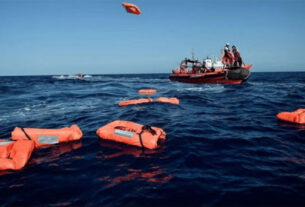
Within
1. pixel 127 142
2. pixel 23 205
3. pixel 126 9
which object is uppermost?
pixel 126 9

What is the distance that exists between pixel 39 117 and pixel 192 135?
7949 mm

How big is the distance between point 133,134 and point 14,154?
2925 mm

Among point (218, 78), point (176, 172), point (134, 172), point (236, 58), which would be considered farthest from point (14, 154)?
point (218, 78)

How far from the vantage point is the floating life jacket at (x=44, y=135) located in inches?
211

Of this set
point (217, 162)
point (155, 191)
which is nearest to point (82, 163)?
point (155, 191)

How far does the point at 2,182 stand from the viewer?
12.7 ft

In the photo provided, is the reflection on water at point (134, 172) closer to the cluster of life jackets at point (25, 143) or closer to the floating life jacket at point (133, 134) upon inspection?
the floating life jacket at point (133, 134)

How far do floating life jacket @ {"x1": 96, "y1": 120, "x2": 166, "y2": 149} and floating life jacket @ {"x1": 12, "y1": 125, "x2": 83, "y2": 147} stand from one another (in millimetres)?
928

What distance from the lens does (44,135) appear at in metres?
5.50

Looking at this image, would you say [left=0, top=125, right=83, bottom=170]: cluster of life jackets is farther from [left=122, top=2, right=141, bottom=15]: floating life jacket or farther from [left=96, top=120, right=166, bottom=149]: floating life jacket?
[left=122, top=2, right=141, bottom=15]: floating life jacket

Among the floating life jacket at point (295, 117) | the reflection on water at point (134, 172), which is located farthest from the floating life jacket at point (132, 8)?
the floating life jacket at point (295, 117)

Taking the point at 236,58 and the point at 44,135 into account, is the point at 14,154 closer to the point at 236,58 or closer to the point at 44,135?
the point at 44,135

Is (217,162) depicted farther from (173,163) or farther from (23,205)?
(23,205)

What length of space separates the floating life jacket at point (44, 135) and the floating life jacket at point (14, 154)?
703mm
